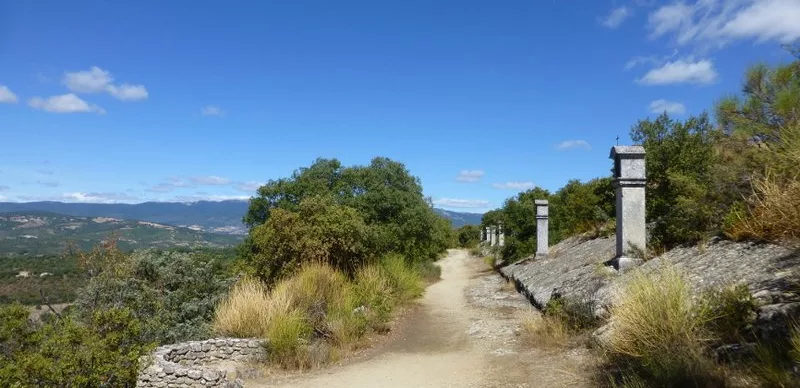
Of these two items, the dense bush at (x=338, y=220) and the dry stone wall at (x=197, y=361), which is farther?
the dense bush at (x=338, y=220)

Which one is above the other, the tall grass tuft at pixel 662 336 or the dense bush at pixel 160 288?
the tall grass tuft at pixel 662 336

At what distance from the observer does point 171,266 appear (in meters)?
13.1

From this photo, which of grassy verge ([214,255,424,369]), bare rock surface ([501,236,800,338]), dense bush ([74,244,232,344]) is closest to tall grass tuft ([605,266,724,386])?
bare rock surface ([501,236,800,338])

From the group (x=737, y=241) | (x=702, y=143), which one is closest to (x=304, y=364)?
(x=737, y=241)

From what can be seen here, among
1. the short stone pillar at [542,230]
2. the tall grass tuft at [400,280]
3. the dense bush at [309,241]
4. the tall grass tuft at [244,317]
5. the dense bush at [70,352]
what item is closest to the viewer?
the dense bush at [70,352]

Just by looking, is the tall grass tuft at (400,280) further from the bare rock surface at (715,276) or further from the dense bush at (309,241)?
the bare rock surface at (715,276)

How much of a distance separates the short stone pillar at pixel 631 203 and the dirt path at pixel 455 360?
264 cm

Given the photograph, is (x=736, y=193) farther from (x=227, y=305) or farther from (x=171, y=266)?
(x=171, y=266)

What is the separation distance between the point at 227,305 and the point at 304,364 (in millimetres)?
2538

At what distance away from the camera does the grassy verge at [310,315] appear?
818 cm

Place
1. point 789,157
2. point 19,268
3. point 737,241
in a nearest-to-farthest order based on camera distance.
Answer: point 789,157 → point 737,241 → point 19,268

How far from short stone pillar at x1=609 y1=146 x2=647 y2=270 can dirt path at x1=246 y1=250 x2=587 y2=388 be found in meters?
2.64

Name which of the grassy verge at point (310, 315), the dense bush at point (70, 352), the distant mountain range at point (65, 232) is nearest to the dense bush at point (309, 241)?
the grassy verge at point (310, 315)

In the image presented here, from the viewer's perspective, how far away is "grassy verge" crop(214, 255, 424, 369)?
818cm
